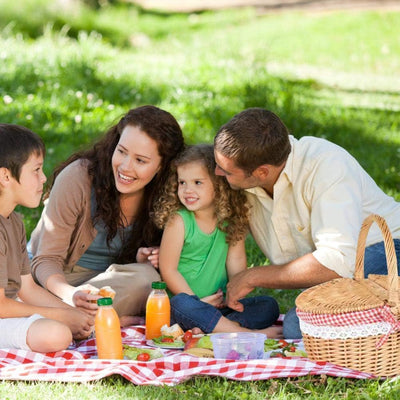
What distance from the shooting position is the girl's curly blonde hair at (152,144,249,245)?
→ 391 centimetres

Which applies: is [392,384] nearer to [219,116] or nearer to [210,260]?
[210,260]

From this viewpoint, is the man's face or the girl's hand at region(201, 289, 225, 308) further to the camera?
the girl's hand at region(201, 289, 225, 308)

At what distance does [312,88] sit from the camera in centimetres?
1013

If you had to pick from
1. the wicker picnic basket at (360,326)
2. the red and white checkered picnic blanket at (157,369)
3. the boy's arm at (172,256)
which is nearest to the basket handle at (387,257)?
the wicker picnic basket at (360,326)

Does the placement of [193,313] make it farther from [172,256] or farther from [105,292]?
[105,292]

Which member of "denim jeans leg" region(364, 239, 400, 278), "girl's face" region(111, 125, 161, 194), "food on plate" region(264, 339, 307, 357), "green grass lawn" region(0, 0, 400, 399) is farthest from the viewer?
"girl's face" region(111, 125, 161, 194)

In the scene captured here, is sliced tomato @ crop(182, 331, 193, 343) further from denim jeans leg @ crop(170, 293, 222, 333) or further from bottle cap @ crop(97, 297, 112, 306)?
bottle cap @ crop(97, 297, 112, 306)

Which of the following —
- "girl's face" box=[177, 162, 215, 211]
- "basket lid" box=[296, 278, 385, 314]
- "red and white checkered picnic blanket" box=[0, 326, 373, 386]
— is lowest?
"red and white checkered picnic blanket" box=[0, 326, 373, 386]

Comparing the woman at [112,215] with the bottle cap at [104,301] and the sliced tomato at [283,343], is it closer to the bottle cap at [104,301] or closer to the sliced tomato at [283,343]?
the bottle cap at [104,301]

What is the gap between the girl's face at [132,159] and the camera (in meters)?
3.82

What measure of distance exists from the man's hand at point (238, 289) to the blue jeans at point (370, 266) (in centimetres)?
24

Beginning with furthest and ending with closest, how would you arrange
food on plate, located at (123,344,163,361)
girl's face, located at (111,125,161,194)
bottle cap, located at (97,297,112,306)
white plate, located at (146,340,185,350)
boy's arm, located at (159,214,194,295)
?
boy's arm, located at (159,214,194,295)
girl's face, located at (111,125,161,194)
white plate, located at (146,340,185,350)
food on plate, located at (123,344,163,361)
bottle cap, located at (97,297,112,306)

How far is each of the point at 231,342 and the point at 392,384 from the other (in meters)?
0.67

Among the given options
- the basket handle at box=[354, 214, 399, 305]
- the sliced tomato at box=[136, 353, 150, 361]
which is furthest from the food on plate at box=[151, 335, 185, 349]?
the basket handle at box=[354, 214, 399, 305]
